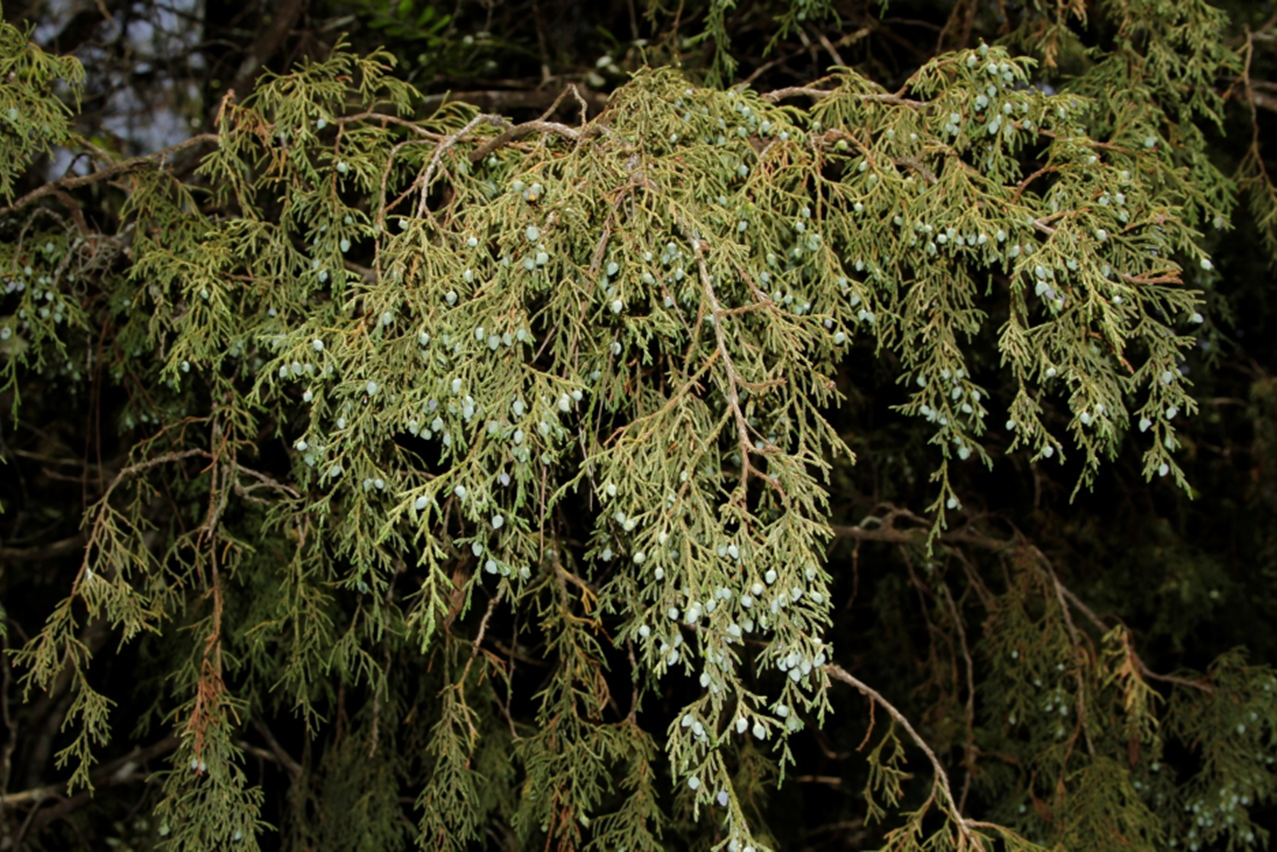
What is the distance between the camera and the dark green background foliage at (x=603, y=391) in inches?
80.8

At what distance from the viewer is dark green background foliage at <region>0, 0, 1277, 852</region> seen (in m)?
2.05

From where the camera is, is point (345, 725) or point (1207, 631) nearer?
point (345, 725)

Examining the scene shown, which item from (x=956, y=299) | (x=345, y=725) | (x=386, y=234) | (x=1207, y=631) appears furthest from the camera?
(x=1207, y=631)

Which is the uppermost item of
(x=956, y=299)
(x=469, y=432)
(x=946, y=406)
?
(x=956, y=299)

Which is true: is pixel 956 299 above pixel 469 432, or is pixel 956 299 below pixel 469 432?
above

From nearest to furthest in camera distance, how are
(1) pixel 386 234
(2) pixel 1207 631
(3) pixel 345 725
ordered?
(1) pixel 386 234 → (3) pixel 345 725 → (2) pixel 1207 631

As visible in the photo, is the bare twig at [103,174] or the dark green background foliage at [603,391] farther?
the bare twig at [103,174]

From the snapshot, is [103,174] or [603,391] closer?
[603,391]

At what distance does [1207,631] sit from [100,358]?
5552mm

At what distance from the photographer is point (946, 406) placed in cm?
240

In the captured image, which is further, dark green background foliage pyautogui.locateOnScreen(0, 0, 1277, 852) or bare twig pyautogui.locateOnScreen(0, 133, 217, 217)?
bare twig pyautogui.locateOnScreen(0, 133, 217, 217)

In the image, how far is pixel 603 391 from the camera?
7.00 feet

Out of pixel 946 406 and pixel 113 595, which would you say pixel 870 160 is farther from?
pixel 113 595

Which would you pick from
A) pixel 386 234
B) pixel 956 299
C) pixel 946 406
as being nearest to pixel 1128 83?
pixel 956 299
